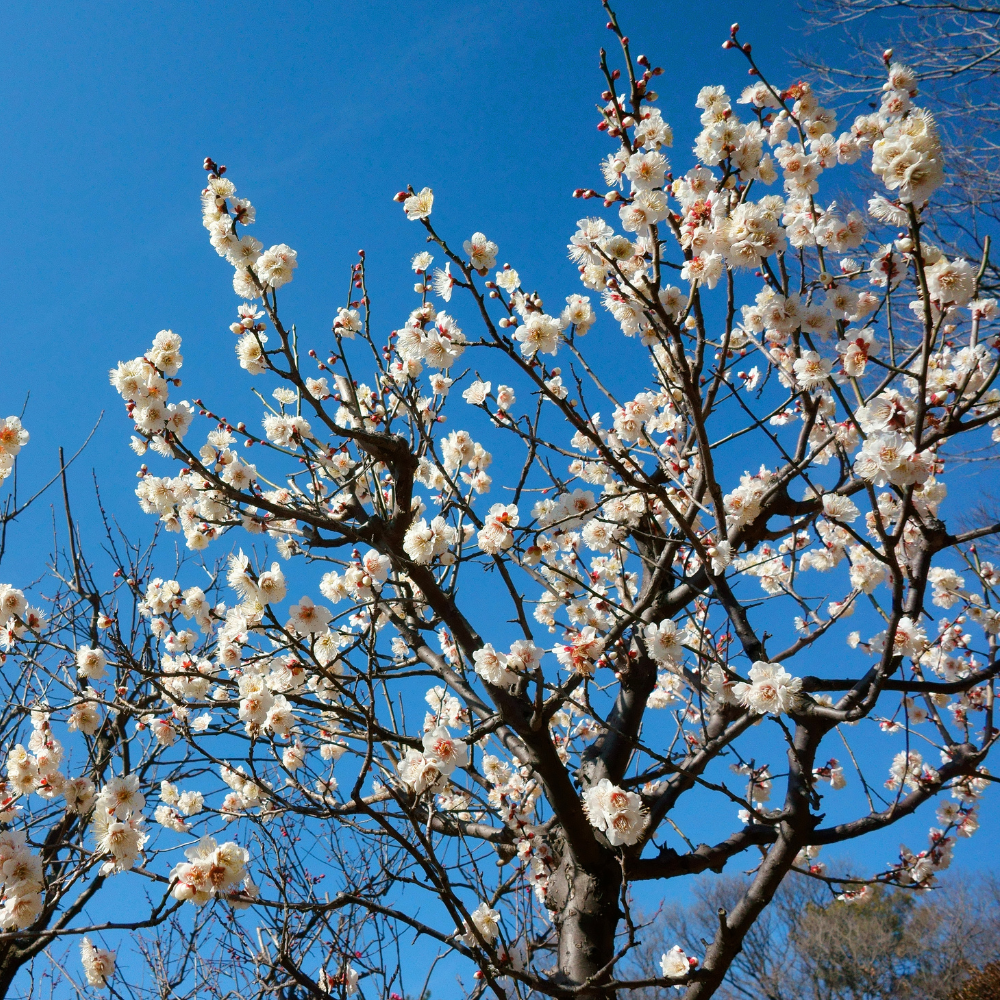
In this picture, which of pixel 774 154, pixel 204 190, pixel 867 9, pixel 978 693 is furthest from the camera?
pixel 867 9

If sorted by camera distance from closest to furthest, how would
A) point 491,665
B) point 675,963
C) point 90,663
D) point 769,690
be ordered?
point 769,690 < point 491,665 < point 675,963 < point 90,663

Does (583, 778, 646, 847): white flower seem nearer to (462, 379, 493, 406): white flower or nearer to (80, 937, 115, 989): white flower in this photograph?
(462, 379, 493, 406): white flower

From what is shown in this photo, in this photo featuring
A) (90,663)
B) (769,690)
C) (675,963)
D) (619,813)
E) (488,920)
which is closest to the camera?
(769,690)

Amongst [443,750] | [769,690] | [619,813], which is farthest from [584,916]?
[769,690]

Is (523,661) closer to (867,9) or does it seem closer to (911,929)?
(867,9)

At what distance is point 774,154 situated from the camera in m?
2.61

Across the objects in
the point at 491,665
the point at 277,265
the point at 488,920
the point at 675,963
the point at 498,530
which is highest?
the point at 277,265

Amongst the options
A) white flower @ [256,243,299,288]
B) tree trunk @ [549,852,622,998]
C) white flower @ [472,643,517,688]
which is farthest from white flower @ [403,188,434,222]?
tree trunk @ [549,852,622,998]

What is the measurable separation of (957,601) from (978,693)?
0.50 metres

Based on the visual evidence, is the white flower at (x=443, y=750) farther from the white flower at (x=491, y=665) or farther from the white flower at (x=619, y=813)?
the white flower at (x=619, y=813)

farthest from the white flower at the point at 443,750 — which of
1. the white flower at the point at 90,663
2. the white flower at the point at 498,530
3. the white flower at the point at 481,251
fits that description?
the white flower at the point at 90,663

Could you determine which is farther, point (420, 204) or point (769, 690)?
point (420, 204)

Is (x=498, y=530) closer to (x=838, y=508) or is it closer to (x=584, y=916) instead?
(x=838, y=508)

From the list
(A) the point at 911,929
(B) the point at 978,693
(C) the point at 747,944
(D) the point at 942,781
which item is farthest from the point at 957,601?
(A) the point at 911,929
